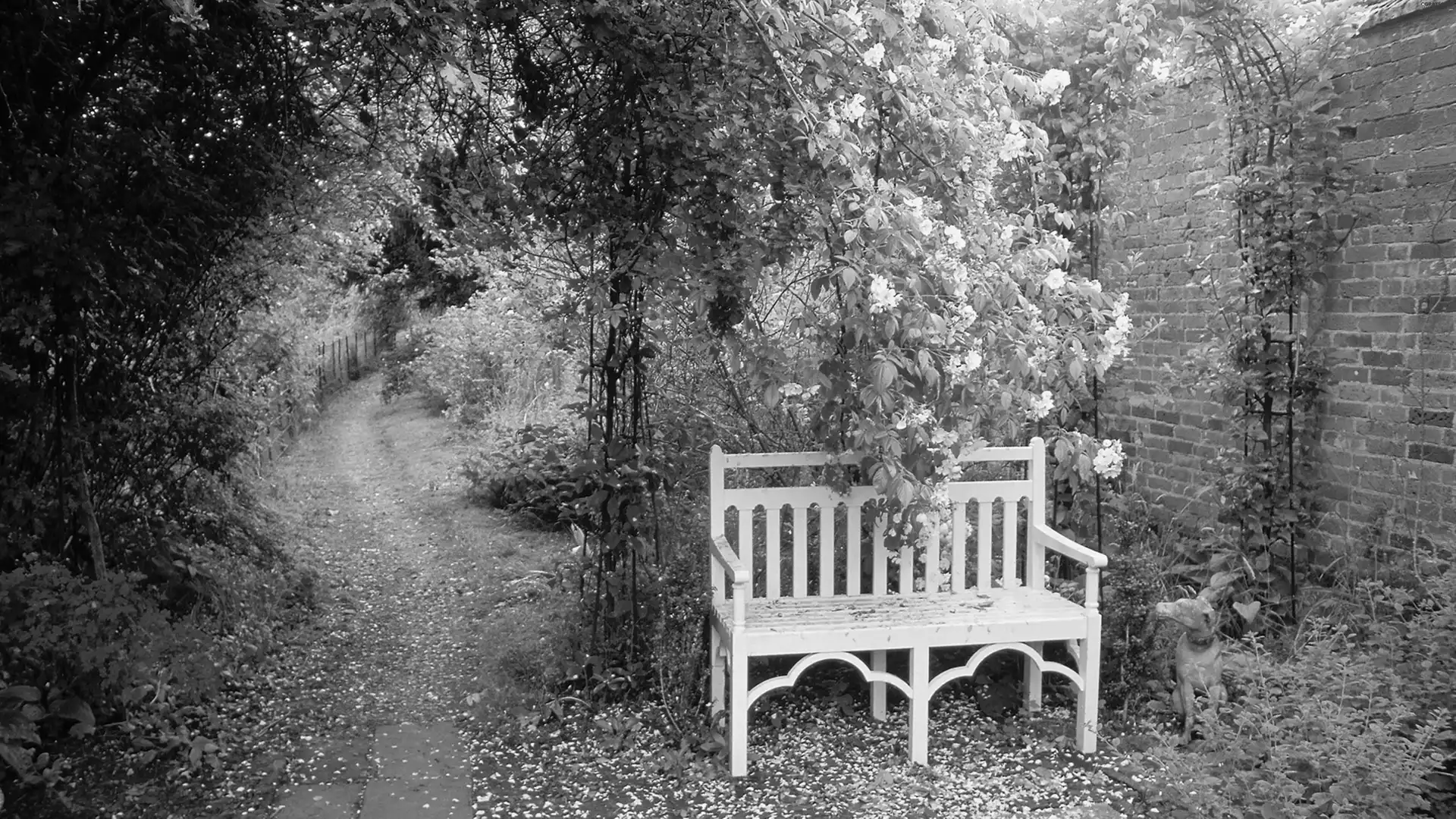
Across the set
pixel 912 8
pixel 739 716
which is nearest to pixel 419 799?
pixel 739 716

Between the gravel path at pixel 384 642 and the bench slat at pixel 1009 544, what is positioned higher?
the bench slat at pixel 1009 544

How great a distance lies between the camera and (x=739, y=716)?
358cm

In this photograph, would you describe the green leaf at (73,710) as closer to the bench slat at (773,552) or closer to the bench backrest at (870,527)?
the bench backrest at (870,527)

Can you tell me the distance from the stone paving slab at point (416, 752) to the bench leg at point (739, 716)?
39.0 inches

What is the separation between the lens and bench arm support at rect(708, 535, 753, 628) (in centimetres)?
355

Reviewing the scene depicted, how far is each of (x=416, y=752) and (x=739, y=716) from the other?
1.25m

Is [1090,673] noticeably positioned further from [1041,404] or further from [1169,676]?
[1041,404]

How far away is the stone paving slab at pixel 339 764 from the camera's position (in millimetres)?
3615

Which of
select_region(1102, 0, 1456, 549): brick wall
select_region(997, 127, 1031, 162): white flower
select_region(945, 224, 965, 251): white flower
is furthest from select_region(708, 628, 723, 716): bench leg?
select_region(1102, 0, 1456, 549): brick wall

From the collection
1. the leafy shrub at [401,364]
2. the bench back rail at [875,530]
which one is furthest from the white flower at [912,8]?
the leafy shrub at [401,364]

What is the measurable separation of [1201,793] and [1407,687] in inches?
35.4

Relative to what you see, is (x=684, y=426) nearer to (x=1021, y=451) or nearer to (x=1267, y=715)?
(x=1021, y=451)

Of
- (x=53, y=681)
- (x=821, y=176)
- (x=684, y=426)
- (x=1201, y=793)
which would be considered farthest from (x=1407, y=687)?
(x=53, y=681)

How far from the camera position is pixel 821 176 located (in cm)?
337
